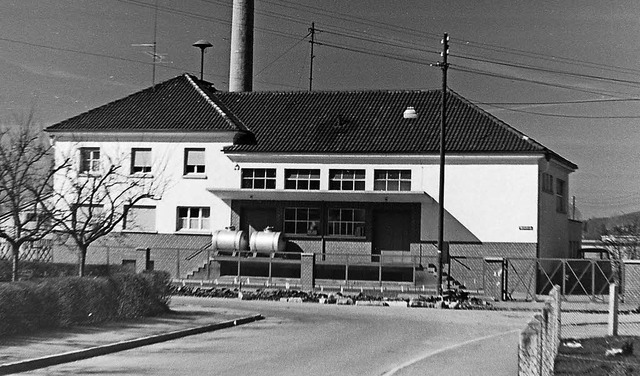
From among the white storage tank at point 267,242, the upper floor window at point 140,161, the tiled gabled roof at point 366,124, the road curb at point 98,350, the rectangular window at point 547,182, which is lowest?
the road curb at point 98,350

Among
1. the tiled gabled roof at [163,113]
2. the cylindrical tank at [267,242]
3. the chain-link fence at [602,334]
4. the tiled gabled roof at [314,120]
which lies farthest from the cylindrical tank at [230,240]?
the chain-link fence at [602,334]

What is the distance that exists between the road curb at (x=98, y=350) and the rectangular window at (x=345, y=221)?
21.2 meters

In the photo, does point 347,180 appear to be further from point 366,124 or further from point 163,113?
point 163,113

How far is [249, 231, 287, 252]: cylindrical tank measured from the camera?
135 feet

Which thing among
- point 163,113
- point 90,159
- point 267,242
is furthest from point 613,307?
point 90,159

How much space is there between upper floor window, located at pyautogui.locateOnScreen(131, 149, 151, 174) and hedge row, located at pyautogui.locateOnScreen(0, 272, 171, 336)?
77.1 ft

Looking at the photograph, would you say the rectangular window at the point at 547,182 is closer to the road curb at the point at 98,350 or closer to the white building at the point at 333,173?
the white building at the point at 333,173

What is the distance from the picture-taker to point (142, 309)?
830 inches

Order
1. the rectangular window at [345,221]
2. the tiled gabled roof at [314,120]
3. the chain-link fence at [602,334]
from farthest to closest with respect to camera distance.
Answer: the tiled gabled roof at [314,120] < the rectangular window at [345,221] < the chain-link fence at [602,334]

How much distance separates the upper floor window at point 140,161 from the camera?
149 ft

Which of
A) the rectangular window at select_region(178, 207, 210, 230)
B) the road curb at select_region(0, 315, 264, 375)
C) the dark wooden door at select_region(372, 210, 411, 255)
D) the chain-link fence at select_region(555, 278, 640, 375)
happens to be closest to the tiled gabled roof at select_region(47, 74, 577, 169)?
the dark wooden door at select_region(372, 210, 411, 255)


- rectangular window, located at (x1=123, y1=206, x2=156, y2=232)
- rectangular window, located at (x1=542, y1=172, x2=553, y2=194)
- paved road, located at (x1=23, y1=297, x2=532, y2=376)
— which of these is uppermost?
rectangular window, located at (x1=542, y1=172, x2=553, y2=194)

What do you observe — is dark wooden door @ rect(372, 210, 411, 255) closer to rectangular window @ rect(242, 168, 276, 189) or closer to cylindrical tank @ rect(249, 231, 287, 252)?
cylindrical tank @ rect(249, 231, 287, 252)

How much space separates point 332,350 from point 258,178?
1083 inches
